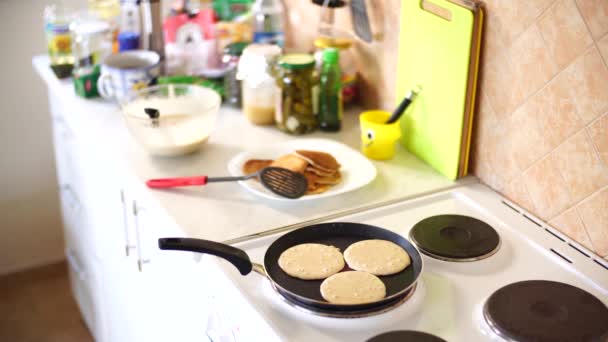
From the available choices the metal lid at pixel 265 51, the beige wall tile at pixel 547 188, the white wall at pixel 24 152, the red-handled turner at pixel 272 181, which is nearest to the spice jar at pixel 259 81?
the metal lid at pixel 265 51

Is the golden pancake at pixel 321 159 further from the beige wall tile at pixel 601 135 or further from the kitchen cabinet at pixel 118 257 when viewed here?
the beige wall tile at pixel 601 135

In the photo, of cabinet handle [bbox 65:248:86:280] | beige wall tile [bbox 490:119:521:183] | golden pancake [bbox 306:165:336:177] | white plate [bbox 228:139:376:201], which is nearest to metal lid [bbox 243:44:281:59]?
white plate [bbox 228:139:376:201]

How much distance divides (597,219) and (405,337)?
1.43 ft

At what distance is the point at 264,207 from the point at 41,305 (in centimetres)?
150

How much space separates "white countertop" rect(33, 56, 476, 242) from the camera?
1.42 metres

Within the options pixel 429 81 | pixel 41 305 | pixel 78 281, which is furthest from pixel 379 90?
pixel 41 305

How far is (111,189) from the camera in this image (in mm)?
1763

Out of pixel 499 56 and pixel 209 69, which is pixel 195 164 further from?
pixel 499 56

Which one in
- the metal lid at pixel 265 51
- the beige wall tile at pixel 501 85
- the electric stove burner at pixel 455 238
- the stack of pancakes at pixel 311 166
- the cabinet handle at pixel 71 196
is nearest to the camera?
the electric stove burner at pixel 455 238

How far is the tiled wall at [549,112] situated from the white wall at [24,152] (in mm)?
1689

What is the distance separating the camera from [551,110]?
1317 millimetres

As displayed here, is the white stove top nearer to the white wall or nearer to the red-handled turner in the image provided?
the red-handled turner

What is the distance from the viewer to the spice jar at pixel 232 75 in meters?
1.88

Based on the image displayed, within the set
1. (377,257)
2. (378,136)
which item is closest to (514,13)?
(378,136)
